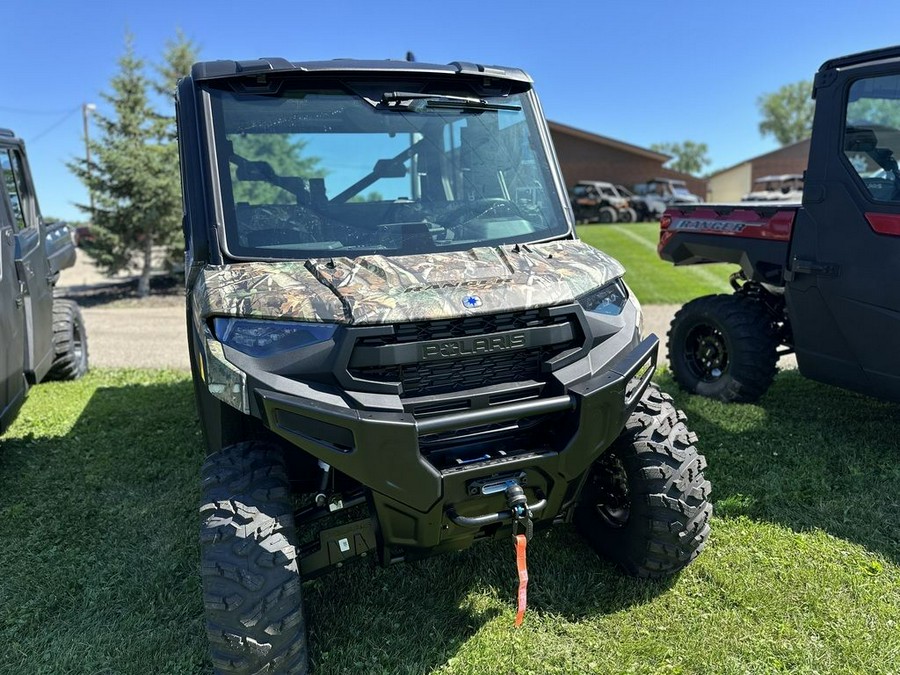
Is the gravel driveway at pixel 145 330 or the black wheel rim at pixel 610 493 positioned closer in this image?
the black wheel rim at pixel 610 493

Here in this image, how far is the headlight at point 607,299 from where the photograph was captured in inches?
109

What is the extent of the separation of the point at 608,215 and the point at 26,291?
25693 mm

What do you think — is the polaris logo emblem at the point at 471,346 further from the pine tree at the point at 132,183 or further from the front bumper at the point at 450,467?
the pine tree at the point at 132,183

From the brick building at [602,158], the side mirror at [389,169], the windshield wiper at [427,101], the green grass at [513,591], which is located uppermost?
the brick building at [602,158]

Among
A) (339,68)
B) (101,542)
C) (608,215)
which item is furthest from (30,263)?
(608,215)

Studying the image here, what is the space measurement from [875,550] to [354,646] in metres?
2.66

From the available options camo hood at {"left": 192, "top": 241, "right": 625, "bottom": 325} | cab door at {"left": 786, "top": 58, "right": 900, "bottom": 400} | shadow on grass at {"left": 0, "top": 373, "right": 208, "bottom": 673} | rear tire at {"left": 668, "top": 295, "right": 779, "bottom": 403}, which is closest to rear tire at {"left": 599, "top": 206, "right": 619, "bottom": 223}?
rear tire at {"left": 668, "top": 295, "right": 779, "bottom": 403}

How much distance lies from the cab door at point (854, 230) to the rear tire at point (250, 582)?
371 cm

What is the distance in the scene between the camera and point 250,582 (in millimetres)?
2346

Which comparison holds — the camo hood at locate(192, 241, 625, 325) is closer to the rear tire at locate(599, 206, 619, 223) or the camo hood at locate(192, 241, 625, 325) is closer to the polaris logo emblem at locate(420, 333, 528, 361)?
the polaris logo emblem at locate(420, 333, 528, 361)

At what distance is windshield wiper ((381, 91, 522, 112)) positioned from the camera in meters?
3.04

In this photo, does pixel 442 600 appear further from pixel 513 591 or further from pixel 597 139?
pixel 597 139

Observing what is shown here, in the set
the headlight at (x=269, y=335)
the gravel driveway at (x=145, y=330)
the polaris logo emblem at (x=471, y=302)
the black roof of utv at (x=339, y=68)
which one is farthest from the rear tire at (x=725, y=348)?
the headlight at (x=269, y=335)

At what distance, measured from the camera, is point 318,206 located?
3.03m
